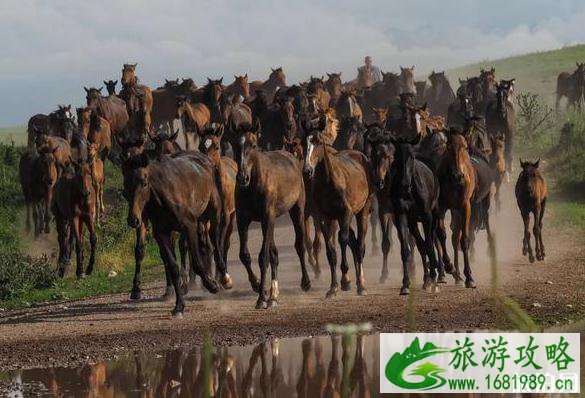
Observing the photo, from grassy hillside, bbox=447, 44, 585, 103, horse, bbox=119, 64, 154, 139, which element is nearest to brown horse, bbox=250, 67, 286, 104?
horse, bbox=119, 64, 154, 139

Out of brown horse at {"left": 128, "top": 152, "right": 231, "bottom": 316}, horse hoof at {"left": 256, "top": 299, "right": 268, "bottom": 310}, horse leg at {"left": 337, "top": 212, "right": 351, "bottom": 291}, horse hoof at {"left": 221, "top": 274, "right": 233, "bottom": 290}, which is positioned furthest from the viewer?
horse hoof at {"left": 221, "top": 274, "right": 233, "bottom": 290}

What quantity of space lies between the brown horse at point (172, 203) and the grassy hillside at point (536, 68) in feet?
164

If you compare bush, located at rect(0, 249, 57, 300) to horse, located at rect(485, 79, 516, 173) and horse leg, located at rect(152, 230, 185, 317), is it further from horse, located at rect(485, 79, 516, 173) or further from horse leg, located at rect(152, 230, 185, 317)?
horse, located at rect(485, 79, 516, 173)

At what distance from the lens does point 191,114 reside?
116ft

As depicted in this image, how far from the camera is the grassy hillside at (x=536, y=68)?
2714 inches

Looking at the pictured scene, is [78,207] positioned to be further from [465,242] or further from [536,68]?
[536,68]

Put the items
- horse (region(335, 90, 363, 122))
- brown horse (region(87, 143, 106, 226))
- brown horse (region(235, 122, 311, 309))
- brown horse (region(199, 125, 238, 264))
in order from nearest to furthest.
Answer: brown horse (region(235, 122, 311, 309))
brown horse (region(199, 125, 238, 264))
brown horse (region(87, 143, 106, 226))
horse (region(335, 90, 363, 122))

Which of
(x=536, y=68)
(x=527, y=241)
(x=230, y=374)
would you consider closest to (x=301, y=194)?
(x=527, y=241)

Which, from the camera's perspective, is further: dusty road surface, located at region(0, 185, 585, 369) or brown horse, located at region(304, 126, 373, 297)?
brown horse, located at region(304, 126, 373, 297)

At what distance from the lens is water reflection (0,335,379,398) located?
10883 millimetres

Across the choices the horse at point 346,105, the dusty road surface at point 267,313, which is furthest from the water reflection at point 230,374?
the horse at point 346,105

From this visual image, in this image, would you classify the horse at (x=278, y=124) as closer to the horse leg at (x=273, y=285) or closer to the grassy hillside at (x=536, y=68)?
the horse leg at (x=273, y=285)

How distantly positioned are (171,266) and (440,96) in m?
31.8

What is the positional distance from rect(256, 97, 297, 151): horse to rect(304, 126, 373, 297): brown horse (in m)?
11.5
